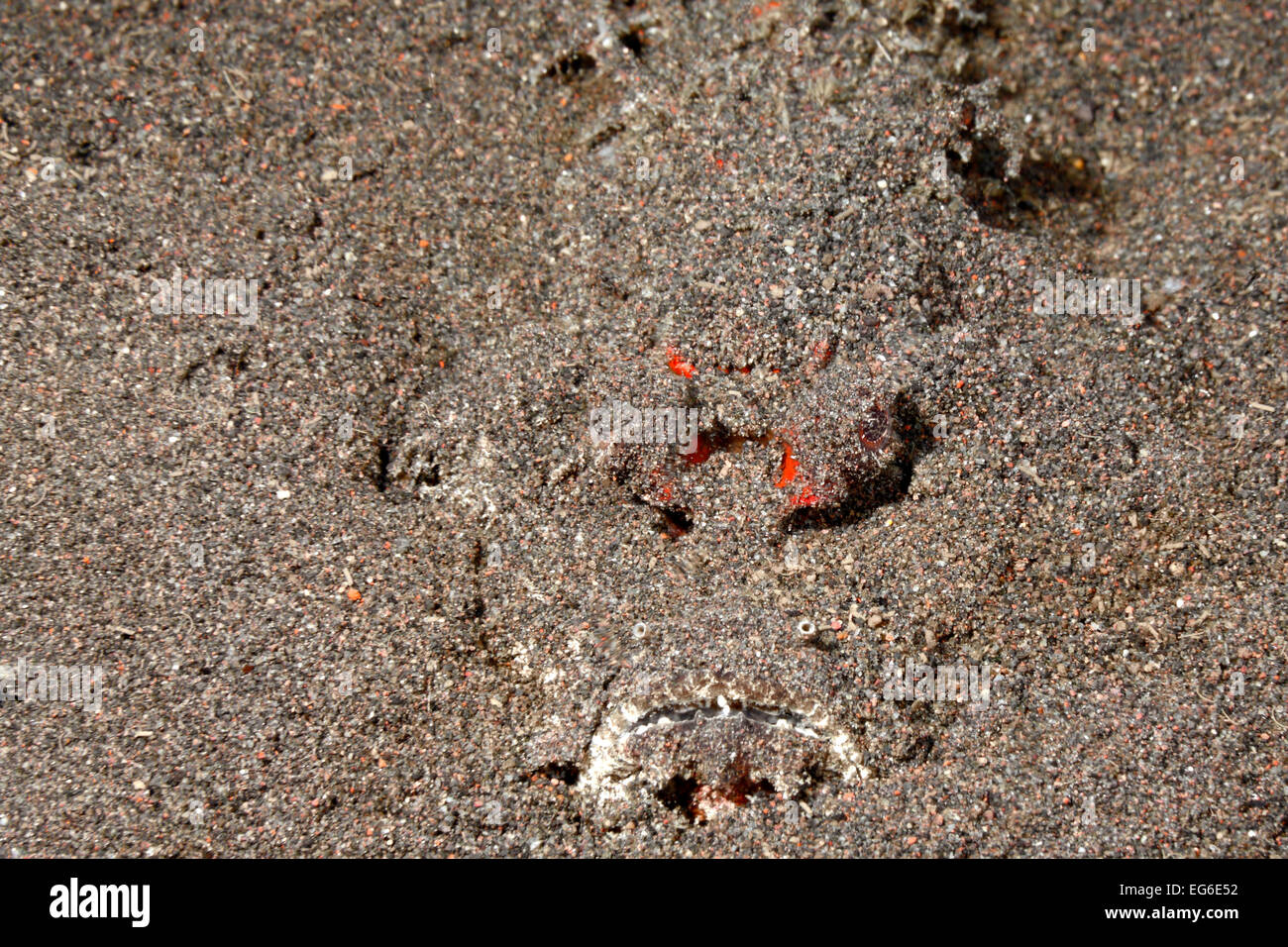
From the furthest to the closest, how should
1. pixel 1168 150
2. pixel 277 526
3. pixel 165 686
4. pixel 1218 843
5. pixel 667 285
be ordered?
pixel 1168 150, pixel 667 285, pixel 277 526, pixel 165 686, pixel 1218 843

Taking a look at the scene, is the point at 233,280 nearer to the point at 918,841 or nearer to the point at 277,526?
the point at 277,526

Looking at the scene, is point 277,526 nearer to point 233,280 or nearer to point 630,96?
point 233,280

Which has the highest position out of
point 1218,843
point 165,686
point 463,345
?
point 463,345

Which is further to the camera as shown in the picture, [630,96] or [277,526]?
[630,96]

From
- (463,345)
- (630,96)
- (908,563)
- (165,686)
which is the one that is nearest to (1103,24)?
(630,96)

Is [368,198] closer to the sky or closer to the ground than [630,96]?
closer to the ground

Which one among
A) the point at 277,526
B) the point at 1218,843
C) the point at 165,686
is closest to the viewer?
the point at 1218,843
